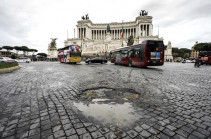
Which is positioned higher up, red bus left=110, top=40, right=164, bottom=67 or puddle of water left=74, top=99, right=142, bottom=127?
red bus left=110, top=40, right=164, bottom=67

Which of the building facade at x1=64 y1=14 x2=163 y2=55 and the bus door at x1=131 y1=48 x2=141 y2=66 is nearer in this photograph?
the bus door at x1=131 y1=48 x2=141 y2=66

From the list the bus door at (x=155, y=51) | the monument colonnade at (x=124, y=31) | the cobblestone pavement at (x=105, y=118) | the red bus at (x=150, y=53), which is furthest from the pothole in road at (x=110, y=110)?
the monument colonnade at (x=124, y=31)

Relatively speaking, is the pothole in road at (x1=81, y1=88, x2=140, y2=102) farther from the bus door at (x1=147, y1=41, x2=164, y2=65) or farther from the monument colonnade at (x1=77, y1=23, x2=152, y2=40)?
the monument colonnade at (x1=77, y1=23, x2=152, y2=40)

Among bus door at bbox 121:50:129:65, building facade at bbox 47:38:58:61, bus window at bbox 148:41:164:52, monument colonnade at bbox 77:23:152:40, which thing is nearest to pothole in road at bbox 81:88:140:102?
bus window at bbox 148:41:164:52

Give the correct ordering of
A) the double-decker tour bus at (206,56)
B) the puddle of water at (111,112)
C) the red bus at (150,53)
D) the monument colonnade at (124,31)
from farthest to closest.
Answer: the monument colonnade at (124,31), the double-decker tour bus at (206,56), the red bus at (150,53), the puddle of water at (111,112)

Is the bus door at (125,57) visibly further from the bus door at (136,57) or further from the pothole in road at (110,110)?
the pothole in road at (110,110)

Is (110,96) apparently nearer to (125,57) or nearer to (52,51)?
(125,57)

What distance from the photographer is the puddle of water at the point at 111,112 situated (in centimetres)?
212

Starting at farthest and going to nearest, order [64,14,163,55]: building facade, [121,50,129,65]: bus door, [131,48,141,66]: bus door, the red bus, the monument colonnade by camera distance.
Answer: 1. the monument colonnade
2. [64,14,163,55]: building facade
3. [121,50,129,65]: bus door
4. [131,48,141,66]: bus door
5. the red bus

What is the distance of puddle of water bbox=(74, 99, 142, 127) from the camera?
2.12m

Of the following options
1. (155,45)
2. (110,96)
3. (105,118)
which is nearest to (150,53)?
(155,45)

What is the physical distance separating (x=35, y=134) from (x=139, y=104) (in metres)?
2.36

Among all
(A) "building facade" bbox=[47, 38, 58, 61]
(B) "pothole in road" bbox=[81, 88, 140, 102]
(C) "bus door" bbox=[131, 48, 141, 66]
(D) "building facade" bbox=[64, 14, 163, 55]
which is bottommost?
(B) "pothole in road" bbox=[81, 88, 140, 102]

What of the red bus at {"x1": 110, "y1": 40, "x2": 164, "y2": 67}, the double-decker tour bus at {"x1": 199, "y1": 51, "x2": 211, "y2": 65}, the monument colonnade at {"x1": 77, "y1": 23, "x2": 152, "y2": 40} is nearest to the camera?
the red bus at {"x1": 110, "y1": 40, "x2": 164, "y2": 67}
